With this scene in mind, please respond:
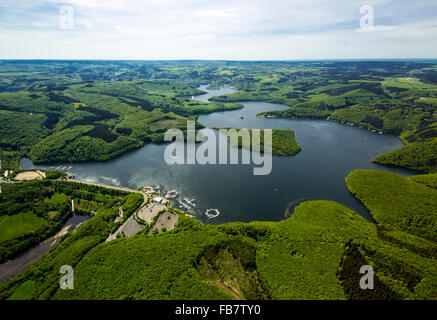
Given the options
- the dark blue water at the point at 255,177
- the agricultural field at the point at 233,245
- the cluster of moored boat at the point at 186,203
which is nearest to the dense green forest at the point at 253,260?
the agricultural field at the point at 233,245

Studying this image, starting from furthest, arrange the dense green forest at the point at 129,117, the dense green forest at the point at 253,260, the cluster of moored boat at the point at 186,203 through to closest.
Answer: the dense green forest at the point at 129,117, the cluster of moored boat at the point at 186,203, the dense green forest at the point at 253,260

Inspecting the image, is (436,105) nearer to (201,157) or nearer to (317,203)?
(317,203)

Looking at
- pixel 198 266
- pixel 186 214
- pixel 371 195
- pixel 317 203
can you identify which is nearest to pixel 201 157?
pixel 186 214

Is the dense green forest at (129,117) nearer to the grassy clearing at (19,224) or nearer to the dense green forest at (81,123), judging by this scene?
the dense green forest at (81,123)

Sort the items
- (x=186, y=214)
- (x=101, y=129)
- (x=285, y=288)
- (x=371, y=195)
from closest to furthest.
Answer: (x=285, y=288)
(x=186, y=214)
(x=371, y=195)
(x=101, y=129)

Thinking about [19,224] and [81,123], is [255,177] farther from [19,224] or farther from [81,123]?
[81,123]
